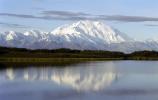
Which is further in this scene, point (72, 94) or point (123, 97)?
point (72, 94)

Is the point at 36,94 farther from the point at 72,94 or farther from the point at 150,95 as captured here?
the point at 150,95

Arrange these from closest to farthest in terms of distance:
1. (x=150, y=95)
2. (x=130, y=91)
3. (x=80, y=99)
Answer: (x=80, y=99), (x=150, y=95), (x=130, y=91)

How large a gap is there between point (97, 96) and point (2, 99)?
635cm

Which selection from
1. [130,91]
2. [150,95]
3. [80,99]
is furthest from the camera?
[130,91]

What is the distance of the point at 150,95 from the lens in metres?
28.8

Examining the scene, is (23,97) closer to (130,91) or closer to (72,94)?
(72,94)

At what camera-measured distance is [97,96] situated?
2838 centimetres

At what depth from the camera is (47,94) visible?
1156 inches

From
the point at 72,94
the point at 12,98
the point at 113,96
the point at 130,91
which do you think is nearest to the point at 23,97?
the point at 12,98

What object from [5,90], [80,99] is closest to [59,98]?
[80,99]

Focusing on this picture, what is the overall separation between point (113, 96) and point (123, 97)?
82 centimetres

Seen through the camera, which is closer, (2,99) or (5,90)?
(2,99)

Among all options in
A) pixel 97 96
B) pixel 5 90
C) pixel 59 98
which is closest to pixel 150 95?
pixel 97 96

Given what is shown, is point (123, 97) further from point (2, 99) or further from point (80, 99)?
point (2, 99)
